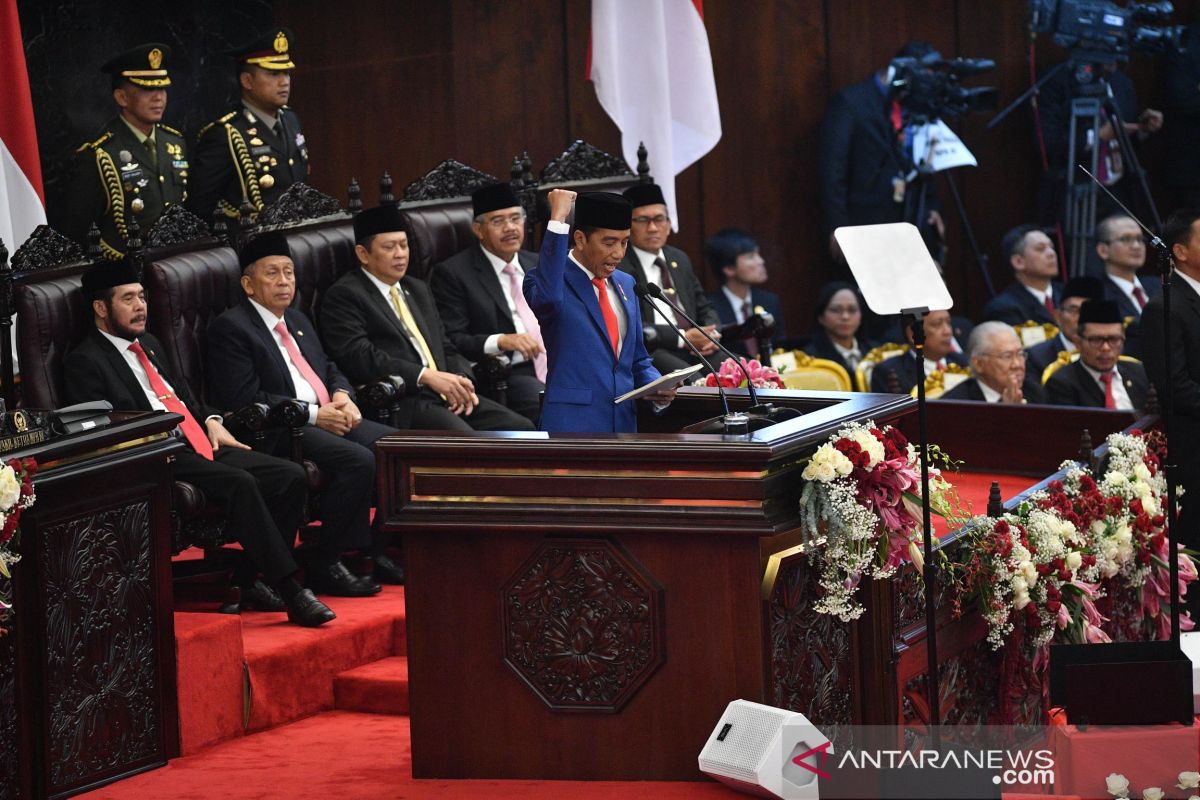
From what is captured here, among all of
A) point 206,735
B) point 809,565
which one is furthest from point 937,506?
point 206,735

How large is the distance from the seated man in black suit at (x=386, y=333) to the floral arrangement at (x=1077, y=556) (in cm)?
190

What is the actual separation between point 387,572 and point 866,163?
186 inches

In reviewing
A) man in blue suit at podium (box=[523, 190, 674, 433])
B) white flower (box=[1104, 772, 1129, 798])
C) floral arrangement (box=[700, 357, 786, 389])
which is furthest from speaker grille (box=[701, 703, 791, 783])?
floral arrangement (box=[700, 357, 786, 389])

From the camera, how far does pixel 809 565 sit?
3.98 meters

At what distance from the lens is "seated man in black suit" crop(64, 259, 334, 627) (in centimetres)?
502

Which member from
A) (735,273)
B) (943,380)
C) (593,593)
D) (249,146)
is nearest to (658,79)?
(735,273)

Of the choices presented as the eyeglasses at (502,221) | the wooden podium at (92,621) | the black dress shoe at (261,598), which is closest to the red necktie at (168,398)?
the black dress shoe at (261,598)

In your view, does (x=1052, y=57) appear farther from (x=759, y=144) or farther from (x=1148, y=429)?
(x=1148, y=429)

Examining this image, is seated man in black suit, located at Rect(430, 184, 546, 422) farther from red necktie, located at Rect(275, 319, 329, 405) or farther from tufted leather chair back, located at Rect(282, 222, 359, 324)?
red necktie, located at Rect(275, 319, 329, 405)

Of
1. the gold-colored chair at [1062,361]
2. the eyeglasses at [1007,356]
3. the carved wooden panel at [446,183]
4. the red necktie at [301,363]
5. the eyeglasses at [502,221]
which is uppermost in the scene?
the carved wooden panel at [446,183]

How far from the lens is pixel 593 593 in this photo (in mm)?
3793

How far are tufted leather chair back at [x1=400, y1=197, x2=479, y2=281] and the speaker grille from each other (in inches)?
126

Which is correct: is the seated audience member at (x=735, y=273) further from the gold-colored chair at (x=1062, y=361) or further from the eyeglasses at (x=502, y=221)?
the eyeglasses at (x=502, y=221)

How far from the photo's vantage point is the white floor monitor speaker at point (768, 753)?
11.6 ft
